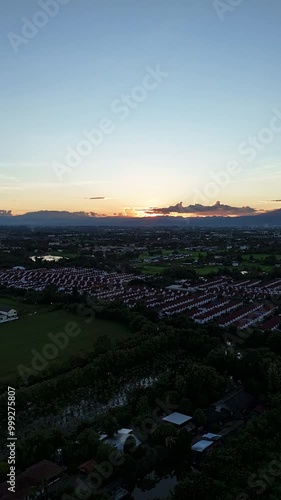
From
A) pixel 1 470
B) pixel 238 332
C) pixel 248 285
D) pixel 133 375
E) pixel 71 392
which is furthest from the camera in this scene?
pixel 248 285

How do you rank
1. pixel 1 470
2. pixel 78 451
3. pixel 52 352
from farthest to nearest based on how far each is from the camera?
1. pixel 52 352
2. pixel 78 451
3. pixel 1 470

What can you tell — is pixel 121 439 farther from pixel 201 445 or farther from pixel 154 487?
pixel 201 445

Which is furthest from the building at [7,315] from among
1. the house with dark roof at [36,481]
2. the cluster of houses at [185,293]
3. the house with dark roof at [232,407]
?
the house with dark roof at [36,481]

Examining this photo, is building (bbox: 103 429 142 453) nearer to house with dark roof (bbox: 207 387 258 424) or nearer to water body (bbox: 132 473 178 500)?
water body (bbox: 132 473 178 500)

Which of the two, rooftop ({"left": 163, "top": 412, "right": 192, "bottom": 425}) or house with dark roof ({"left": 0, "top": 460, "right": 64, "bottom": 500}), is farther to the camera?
rooftop ({"left": 163, "top": 412, "right": 192, "bottom": 425})

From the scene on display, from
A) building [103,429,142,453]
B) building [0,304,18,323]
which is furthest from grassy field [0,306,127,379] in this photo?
building [103,429,142,453]

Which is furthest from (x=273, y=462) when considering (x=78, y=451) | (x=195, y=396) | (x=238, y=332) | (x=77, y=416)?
(x=238, y=332)

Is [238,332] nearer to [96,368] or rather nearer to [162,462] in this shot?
[96,368]

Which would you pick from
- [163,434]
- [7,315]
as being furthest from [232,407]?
[7,315]
